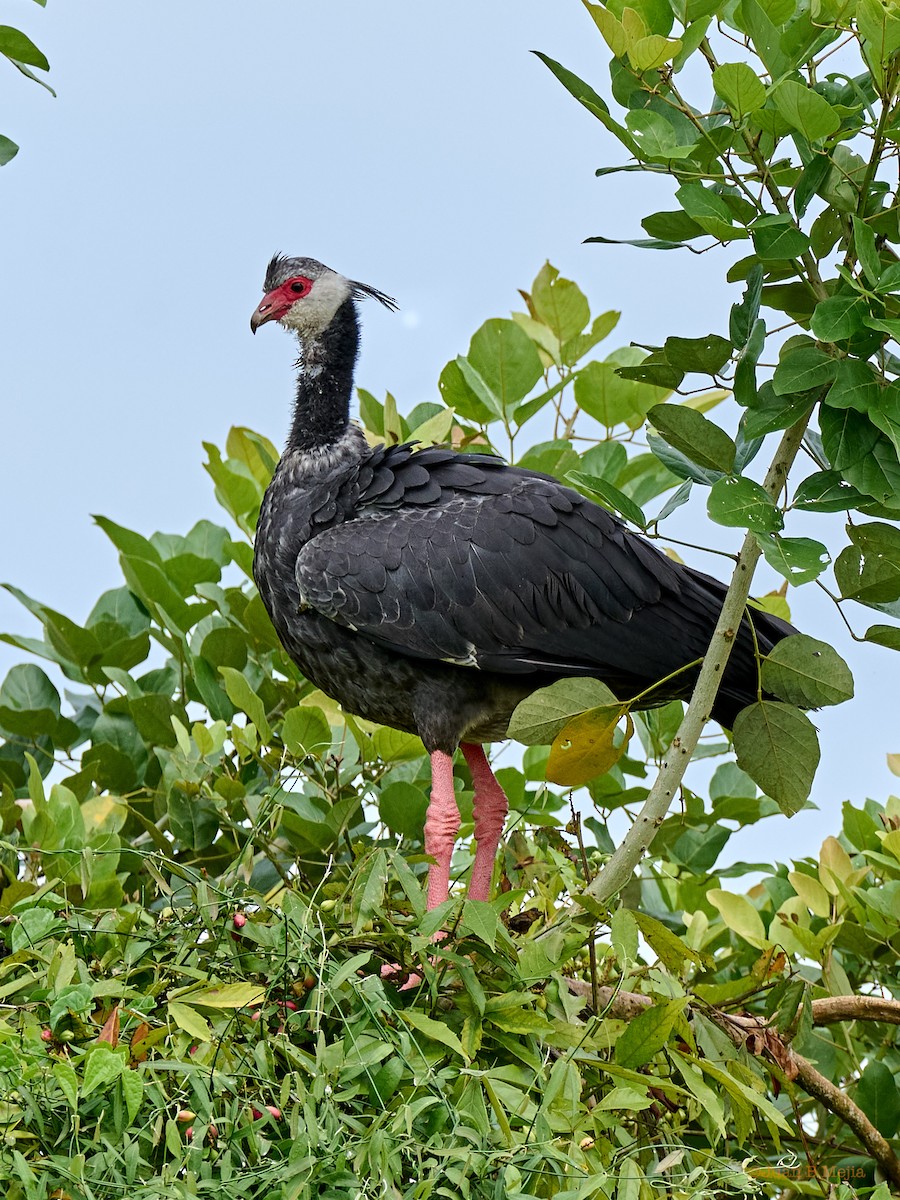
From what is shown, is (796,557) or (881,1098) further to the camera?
(881,1098)

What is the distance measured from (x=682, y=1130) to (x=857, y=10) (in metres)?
1.85

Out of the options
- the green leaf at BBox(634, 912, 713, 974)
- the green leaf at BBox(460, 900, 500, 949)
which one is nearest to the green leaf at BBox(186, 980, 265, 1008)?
the green leaf at BBox(460, 900, 500, 949)

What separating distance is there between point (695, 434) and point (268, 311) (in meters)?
1.61

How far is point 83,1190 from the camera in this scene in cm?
168

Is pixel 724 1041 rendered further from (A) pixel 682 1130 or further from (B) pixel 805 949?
(B) pixel 805 949

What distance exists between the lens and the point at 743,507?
2232mm

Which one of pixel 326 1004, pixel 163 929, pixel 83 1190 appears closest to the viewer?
pixel 83 1190

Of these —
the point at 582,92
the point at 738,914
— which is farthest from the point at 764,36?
the point at 738,914

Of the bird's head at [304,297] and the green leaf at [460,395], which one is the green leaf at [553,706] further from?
the bird's head at [304,297]

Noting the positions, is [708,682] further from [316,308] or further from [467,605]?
[316,308]

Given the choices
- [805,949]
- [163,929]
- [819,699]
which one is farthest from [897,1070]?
[163,929]

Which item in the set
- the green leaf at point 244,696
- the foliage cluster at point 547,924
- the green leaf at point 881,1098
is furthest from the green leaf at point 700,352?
the green leaf at point 881,1098

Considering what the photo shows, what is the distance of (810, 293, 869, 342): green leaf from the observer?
2.14 meters

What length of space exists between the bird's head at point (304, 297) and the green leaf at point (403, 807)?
1205mm
